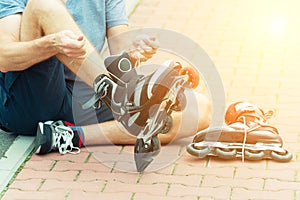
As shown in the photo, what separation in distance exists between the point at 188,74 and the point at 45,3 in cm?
109

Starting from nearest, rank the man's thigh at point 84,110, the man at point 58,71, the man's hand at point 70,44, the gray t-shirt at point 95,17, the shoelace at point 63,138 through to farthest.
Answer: the man's hand at point 70,44 < the man at point 58,71 < the shoelace at point 63,138 < the man's thigh at point 84,110 < the gray t-shirt at point 95,17

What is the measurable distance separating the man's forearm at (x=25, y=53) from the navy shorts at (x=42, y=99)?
4.8 inches

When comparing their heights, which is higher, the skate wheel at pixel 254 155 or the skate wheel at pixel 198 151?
the skate wheel at pixel 198 151

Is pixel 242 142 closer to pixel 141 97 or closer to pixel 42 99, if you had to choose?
pixel 141 97

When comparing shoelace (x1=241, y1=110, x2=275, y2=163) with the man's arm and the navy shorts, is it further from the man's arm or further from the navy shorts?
the man's arm

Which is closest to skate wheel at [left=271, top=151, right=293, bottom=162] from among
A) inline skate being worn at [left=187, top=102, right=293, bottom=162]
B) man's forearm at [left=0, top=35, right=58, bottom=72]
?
inline skate being worn at [left=187, top=102, right=293, bottom=162]

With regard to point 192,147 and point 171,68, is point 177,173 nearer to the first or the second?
point 192,147

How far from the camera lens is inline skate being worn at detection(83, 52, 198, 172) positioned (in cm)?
434

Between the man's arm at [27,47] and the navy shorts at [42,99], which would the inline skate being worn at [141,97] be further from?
the navy shorts at [42,99]

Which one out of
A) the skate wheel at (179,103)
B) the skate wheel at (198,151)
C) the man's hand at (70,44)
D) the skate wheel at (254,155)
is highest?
the man's hand at (70,44)

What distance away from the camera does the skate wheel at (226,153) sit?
4.68 m

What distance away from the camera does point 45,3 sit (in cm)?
452

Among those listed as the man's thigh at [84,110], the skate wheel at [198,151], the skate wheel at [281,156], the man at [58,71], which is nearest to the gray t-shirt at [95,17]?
the man at [58,71]

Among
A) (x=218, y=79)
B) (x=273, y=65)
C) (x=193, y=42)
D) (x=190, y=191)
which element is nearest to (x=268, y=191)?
(x=190, y=191)
